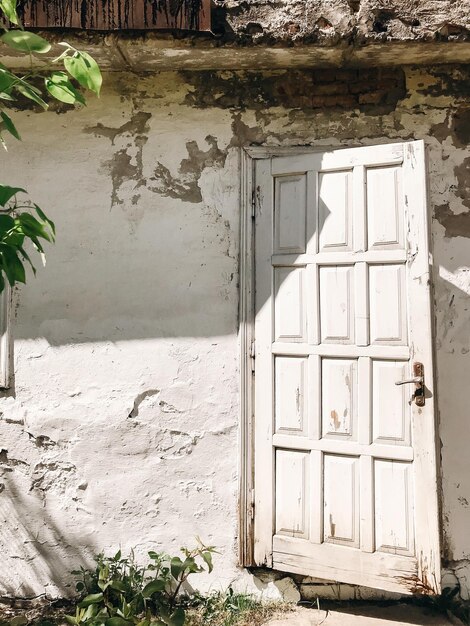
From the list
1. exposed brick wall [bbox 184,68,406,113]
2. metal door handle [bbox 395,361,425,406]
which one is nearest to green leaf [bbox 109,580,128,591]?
metal door handle [bbox 395,361,425,406]

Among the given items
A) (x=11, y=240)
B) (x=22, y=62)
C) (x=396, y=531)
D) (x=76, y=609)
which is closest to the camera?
(x=11, y=240)

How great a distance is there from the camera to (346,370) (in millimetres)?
2621

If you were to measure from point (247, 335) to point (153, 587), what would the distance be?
1325 mm

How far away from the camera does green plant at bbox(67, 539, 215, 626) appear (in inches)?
98.8

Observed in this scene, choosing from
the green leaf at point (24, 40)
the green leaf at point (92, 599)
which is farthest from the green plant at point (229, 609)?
the green leaf at point (24, 40)

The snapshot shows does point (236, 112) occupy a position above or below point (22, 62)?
below

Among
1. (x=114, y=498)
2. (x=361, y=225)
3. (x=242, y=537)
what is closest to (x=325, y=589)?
(x=242, y=537)

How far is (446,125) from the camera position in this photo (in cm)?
284

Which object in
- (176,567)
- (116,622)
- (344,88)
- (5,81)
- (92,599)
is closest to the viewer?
(5,81)

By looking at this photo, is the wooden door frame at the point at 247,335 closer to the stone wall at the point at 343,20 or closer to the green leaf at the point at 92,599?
the stone wall at the point at 343,20

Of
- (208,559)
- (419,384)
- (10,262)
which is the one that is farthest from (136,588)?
(10,262)

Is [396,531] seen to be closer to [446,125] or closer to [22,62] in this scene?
[446,125]

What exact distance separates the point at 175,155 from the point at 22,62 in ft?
3.08

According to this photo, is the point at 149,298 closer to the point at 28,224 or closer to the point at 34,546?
the point at 34,546
